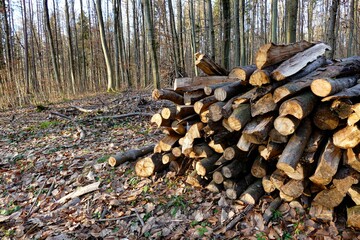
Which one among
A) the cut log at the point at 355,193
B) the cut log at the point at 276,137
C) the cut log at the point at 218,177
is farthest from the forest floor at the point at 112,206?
the cut log at the point at 276,137

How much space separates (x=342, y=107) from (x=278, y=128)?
1.87 feet

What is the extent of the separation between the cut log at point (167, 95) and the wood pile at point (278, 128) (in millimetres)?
13

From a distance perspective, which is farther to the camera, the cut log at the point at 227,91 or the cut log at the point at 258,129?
the cut log at the point at 227,91

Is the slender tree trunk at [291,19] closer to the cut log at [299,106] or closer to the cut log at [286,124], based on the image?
the cut log at [299,106]

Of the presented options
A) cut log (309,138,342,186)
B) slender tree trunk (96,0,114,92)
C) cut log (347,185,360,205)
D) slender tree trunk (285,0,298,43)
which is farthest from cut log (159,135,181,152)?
slender tree trunk (96,0,114,92)

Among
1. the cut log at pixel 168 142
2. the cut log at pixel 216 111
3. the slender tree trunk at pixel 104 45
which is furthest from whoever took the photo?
the slender tree trunk at pixel 104 45

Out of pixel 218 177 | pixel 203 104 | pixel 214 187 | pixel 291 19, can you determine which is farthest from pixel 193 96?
pixel 291 19

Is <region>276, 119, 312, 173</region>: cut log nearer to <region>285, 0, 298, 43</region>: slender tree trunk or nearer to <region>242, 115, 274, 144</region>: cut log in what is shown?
<region>242, 115, 274, 144</region>: cut log

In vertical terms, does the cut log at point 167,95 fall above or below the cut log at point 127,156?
above

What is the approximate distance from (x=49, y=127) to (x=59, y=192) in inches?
146

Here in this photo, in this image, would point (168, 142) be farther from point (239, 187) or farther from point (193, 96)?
point (239, 187)

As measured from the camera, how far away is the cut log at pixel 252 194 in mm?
2908

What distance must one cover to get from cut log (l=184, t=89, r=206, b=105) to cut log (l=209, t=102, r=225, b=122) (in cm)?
40

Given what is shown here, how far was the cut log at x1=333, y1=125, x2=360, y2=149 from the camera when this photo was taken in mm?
2239
